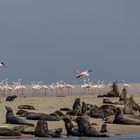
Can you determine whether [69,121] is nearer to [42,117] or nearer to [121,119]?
[42,117]

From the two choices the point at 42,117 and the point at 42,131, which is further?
the point at 42,117

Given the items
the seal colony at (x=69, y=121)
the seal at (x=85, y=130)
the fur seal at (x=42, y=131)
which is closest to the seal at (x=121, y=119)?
the seal colony at (x=69, y=121)

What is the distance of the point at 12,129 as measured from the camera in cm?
2706

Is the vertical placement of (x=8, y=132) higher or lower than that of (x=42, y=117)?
lower

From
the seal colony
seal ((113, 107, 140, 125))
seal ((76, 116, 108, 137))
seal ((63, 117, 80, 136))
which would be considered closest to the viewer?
the seal colony

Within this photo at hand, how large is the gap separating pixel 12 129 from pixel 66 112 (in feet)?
28.7

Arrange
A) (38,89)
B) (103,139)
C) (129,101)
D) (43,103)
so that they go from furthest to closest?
(38,89), (43,103), (129,101), (103,139)

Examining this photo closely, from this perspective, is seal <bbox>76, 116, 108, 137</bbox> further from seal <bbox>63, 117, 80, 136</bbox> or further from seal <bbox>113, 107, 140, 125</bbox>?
seal <bbox>113, 107, 140, 125</bbox>

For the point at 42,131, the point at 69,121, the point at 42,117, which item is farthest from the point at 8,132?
the point at 42,117

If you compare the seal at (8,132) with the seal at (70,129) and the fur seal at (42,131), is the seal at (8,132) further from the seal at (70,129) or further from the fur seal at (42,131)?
the seal at (70,129)

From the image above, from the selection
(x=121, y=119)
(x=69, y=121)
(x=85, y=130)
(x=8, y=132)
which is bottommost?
(x=8, y=132)

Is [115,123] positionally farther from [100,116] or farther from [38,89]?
[38,89]

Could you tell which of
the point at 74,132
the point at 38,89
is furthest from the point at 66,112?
the point at 38,89

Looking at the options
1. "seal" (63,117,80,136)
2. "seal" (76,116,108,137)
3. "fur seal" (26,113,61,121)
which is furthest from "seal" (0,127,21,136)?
"fur seal" (26,113,61,121)
